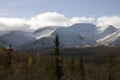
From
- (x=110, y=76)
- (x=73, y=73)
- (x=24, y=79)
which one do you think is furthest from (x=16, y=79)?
(x=110, y=76)

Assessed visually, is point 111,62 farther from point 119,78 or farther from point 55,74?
point 55,74

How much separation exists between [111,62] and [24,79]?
44936 millimetres

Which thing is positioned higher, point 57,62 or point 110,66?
point 57,62

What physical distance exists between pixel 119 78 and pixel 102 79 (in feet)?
33.4

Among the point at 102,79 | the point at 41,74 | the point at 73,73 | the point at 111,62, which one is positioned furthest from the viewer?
the point at 41,74

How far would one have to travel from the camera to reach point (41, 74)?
162m

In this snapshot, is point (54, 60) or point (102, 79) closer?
point (54, 60)

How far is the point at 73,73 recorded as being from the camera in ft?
457

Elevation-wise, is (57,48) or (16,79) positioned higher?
(57,48)

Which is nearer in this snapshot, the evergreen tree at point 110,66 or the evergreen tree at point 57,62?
the evergreen tree at point 57,62

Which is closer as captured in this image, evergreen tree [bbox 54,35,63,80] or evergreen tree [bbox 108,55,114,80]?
evergreen tree [bbox 54,35,63,80]

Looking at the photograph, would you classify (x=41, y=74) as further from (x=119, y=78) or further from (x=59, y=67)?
(x=59, y=67)

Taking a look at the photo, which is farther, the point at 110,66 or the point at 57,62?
the point at 110,66

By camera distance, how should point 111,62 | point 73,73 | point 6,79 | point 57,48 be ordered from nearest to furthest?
point 57,48
point 111,62
point 6,79
point 73,73
